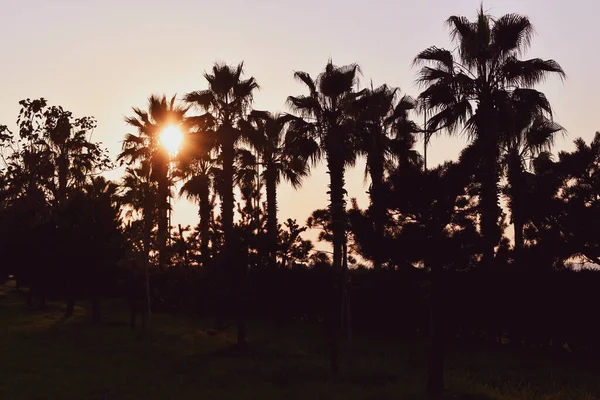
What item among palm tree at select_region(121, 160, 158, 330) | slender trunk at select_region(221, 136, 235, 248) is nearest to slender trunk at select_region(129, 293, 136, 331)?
palm tree at select_region(121, 160, 158, 330)

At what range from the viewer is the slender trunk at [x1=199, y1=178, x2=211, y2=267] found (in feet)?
99.9

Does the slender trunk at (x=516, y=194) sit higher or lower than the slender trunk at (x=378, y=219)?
higher

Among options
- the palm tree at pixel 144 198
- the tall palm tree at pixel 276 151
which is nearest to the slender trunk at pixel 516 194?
the tall palm tree at pixel 276 151

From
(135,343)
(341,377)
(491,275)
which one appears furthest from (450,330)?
(135,343)

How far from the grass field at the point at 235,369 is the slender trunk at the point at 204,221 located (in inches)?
152

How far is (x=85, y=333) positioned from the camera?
3130 centimetres

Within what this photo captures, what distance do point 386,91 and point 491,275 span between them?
1457 centimetres

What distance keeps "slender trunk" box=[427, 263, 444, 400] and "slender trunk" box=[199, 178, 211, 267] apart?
1334cm

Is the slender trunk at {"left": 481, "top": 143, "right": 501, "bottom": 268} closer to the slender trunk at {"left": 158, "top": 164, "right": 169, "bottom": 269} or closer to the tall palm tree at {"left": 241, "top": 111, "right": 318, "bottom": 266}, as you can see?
the tall palm tree at {"left": 241, "top": 111, "right": 318, "bottom": 266}

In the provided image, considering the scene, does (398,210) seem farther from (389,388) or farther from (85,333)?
(85,333)

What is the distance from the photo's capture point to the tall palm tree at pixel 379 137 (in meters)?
19.8

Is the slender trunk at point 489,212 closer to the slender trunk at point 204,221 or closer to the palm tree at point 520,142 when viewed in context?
the palm tree at point 520,142

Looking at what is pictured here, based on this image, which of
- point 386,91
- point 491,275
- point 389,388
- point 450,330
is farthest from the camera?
point 386,91

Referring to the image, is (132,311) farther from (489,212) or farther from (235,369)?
(489,212)
